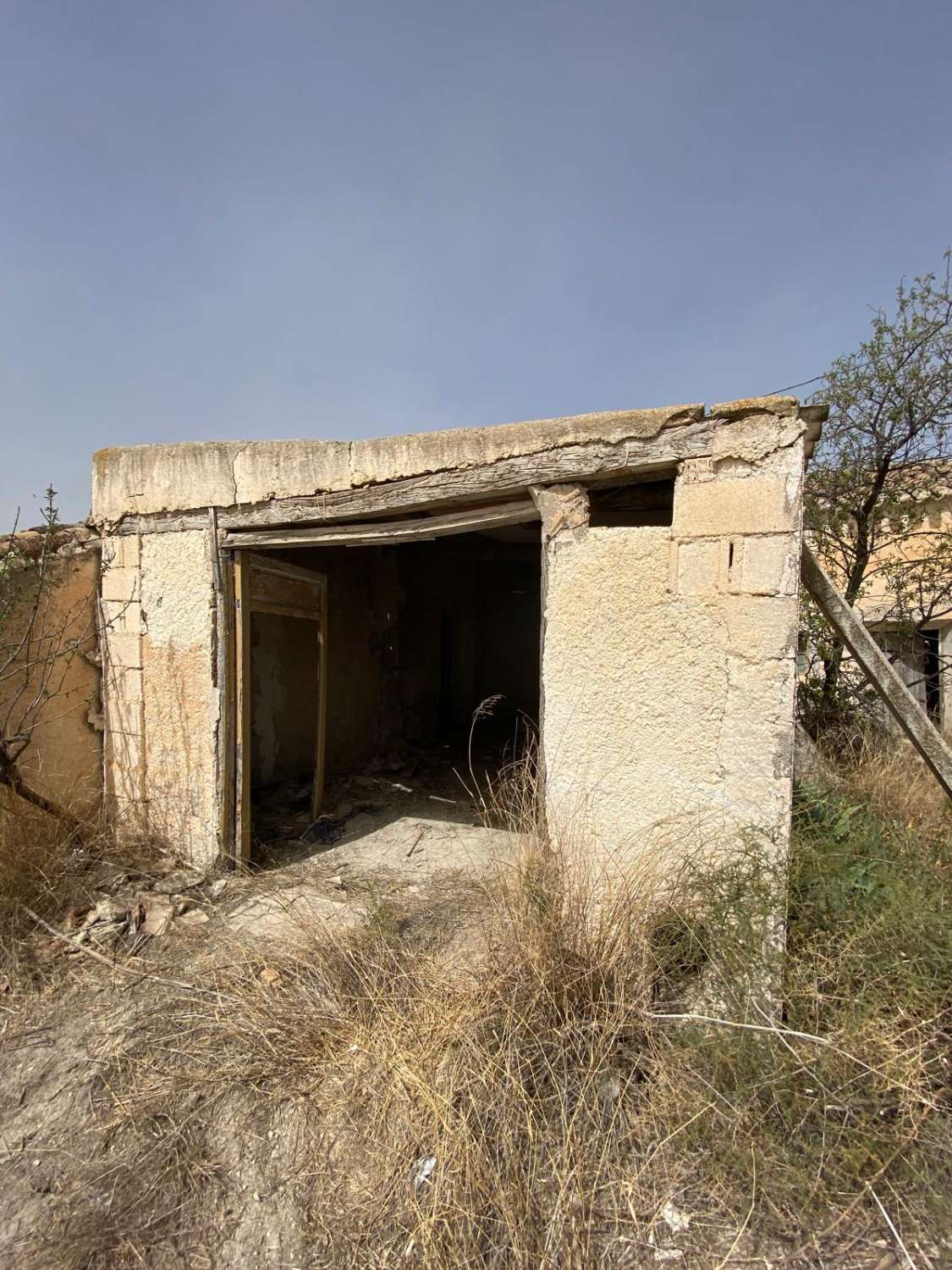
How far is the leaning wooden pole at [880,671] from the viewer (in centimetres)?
304

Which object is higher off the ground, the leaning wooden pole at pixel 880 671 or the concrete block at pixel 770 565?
the concrete block at pixel 770 565

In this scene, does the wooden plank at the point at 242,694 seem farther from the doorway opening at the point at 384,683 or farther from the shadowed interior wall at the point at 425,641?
the shadowed interior wall at the point at 425,641

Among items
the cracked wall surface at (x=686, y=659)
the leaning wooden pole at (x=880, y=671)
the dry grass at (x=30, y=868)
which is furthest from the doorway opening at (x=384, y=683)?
the leaning wooden pole at (x=880, y=671)

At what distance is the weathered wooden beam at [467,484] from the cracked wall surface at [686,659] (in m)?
A: 0.16

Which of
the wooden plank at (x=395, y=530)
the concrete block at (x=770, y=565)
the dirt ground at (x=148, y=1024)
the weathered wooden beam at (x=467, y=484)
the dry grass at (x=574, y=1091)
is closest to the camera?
the dry grass at (x=574, y=1091)

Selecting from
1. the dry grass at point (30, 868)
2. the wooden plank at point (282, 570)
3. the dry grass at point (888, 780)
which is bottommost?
the dry grass at point (30, 868)

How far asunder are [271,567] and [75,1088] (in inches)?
123

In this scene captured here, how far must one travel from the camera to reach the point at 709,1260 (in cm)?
182

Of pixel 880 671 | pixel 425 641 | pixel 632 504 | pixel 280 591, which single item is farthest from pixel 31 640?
pixel 880 671

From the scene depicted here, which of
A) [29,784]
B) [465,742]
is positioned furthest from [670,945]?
[465,742]

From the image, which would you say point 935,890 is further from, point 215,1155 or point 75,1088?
point 75,1088

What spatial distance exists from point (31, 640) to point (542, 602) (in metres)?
3.62

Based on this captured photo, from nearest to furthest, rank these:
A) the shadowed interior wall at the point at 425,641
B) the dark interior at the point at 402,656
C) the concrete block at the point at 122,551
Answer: the concrete block at the point at 122,551 < the dark interior at the point at 402,656 < the shadowed interior wall at the point at 425,641

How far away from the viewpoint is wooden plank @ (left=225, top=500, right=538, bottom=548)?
346cm
